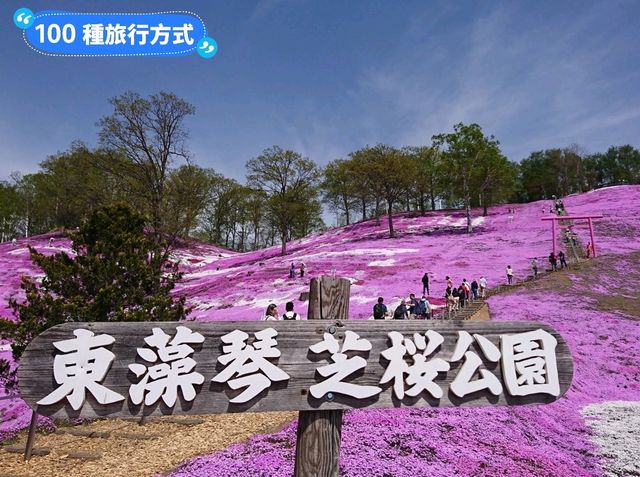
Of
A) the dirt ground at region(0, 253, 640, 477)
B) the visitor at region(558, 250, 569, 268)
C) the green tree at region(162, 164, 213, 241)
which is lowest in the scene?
the dirt ground at region(0, 253, 640, 477)

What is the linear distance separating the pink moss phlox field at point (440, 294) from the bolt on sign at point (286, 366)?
10.1 ft

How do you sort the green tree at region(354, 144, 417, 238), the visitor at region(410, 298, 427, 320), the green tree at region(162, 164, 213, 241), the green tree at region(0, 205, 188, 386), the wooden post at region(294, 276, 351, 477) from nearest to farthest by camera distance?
the wooden post at region(294, 276, 351, 477) < the green tree at region(0, 205, 188, 386) < the visitor at region(410, 298, 427, 320) < the green tree at region(162, 164, 213, 241) < the green tree at region(354, 144, 417, 238)

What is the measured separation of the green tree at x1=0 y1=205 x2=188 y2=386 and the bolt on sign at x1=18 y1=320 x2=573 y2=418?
794cm

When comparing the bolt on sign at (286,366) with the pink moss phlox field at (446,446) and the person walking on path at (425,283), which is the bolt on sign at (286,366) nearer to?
the pink moss phlox field at (446,446)

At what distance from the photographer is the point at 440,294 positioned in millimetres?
23594

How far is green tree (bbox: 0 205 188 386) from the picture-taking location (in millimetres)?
9992

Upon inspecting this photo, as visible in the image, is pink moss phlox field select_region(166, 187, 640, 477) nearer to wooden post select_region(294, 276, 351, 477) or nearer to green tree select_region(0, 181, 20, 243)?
wooden post select_region(294, 276, 351, 477)

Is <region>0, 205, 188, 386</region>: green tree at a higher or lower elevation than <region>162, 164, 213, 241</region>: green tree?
lower

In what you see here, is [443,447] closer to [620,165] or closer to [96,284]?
[96,284]

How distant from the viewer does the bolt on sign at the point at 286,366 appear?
2.77 meters

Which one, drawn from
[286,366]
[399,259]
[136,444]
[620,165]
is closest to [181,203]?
[399,259]

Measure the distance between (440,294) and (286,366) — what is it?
22109mm

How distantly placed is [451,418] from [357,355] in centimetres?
544

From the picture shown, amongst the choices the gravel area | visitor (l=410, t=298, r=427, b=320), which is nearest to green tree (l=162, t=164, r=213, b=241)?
visitor (l=410, t=298, r=427, b=320)
